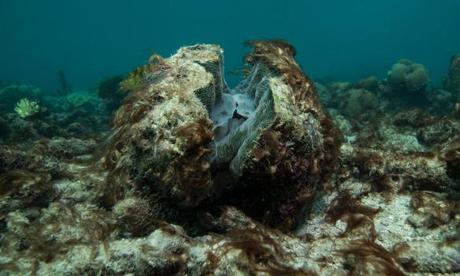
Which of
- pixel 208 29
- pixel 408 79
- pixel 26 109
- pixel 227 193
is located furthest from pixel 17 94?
pixel 208 29

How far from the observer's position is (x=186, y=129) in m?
3.23

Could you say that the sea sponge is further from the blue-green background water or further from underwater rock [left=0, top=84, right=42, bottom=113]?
the blue-green background water

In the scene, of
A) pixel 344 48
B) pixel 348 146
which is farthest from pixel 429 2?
pixel 348 146

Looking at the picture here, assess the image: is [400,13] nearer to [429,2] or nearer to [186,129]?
[429,2]

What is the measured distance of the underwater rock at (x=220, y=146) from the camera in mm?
3184

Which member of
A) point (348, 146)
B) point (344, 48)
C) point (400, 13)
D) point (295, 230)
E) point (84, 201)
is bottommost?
point (84, 201)

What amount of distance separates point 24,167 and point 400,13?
136 meters

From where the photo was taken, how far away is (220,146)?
373 centimetres

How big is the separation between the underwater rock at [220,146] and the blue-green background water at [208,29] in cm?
9021

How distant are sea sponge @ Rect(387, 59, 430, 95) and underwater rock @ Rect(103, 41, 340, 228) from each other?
12089 mm

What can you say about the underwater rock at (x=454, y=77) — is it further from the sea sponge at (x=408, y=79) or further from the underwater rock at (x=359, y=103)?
the underwater rock at (x=359, y=103)

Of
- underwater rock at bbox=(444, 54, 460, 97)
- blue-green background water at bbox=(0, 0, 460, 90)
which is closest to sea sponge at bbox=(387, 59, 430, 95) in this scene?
underwater rock at bbox=(444, 54, 460, 97)

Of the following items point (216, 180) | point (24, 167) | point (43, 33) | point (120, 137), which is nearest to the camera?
point (216, 180)

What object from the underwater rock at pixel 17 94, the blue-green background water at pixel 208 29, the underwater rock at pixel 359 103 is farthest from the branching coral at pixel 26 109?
the blue-green background water at pixel 208 29
